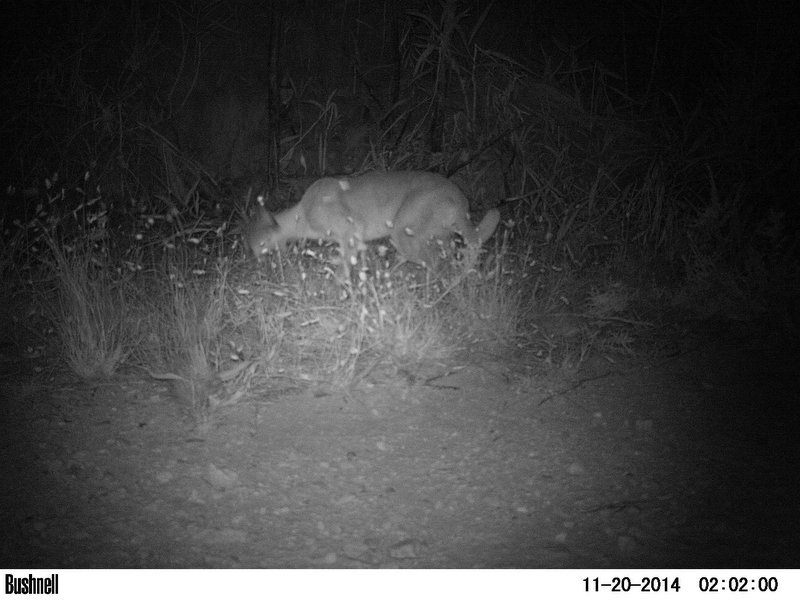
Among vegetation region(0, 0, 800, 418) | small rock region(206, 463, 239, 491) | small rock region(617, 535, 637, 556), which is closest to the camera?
small rock region(617, 535, 637, 556)

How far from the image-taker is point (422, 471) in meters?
3.25

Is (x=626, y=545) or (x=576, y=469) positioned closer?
(x=626, y=545)

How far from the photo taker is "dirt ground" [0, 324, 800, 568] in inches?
107

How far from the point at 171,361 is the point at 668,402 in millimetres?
2731

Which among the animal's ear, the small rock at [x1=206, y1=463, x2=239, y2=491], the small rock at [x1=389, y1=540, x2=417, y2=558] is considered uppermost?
the animal's ear

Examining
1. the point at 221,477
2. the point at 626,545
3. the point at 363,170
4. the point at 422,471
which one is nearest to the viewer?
the point at 626,545

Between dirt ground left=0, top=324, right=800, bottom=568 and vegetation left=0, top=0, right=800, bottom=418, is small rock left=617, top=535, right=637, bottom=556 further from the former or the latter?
vegetation left=0, top=0, right=800, bottom=418

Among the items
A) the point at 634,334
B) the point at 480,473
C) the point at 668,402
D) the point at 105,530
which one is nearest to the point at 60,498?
the point at 105,530

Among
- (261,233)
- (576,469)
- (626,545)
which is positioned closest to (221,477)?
(576,469)

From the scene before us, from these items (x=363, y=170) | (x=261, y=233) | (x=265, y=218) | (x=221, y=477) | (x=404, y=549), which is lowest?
(x=404, y=549)

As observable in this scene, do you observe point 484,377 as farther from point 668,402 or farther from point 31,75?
point 31,75

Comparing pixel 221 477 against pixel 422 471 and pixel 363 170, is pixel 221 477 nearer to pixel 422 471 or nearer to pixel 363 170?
pixel 422 471

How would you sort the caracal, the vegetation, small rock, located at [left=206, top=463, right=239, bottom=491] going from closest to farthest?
small rock, located at [left=206, top=463, right=239, bottom=491]
the vegetation
the caracal

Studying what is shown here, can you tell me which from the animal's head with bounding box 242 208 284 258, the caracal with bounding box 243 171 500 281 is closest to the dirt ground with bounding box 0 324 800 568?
the caracal with bounding box 243 171 500 281
